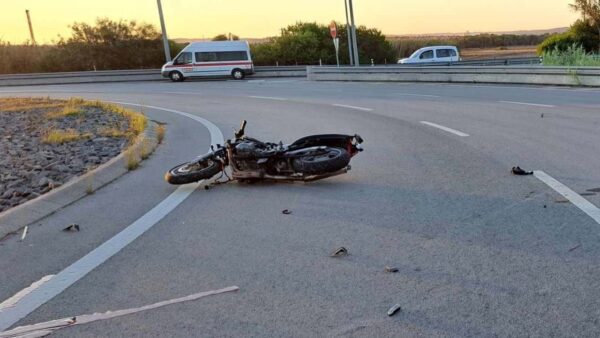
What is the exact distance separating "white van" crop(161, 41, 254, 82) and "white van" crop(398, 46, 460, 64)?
33.3 feet

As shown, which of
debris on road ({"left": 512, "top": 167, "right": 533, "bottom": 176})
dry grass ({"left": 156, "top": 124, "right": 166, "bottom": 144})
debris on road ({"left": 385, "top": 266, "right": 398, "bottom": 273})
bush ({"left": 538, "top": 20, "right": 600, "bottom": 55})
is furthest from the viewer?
bush ({"left": 538, "top": 20, "right": 600, "bottom": 55})

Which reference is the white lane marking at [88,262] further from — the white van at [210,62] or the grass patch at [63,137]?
the white van at [210,62]

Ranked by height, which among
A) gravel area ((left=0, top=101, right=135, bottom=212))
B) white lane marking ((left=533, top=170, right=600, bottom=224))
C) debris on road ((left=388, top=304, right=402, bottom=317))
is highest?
gravel area ((left=0, top=101, right=135, bottom=212))

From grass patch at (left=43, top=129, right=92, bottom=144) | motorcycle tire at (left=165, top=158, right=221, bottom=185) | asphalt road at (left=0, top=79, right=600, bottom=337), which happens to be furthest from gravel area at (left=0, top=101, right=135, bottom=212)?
motorcycle tire at (left=165, top=158, right=221, bottom=185)

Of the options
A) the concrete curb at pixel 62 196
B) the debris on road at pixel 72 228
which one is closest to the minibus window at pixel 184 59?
the concrete curb at pixel 62 196

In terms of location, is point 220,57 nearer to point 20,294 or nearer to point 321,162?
point 321,162

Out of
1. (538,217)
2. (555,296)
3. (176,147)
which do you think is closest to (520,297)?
(555,296)

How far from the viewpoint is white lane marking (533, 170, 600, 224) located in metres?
5.04

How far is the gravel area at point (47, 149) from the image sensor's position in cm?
730

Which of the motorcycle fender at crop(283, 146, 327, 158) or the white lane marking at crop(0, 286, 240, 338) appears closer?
the white lane marking at crop(0, 286, 240, 338)

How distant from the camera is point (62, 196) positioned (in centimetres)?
673

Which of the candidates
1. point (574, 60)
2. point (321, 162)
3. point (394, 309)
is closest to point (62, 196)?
point (321, 162)

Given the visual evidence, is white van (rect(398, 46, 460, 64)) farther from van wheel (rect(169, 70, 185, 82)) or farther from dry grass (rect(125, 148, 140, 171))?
dry grass (rect(125, 148, 140, 171))

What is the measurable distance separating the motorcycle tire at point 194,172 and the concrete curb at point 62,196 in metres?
1.07
